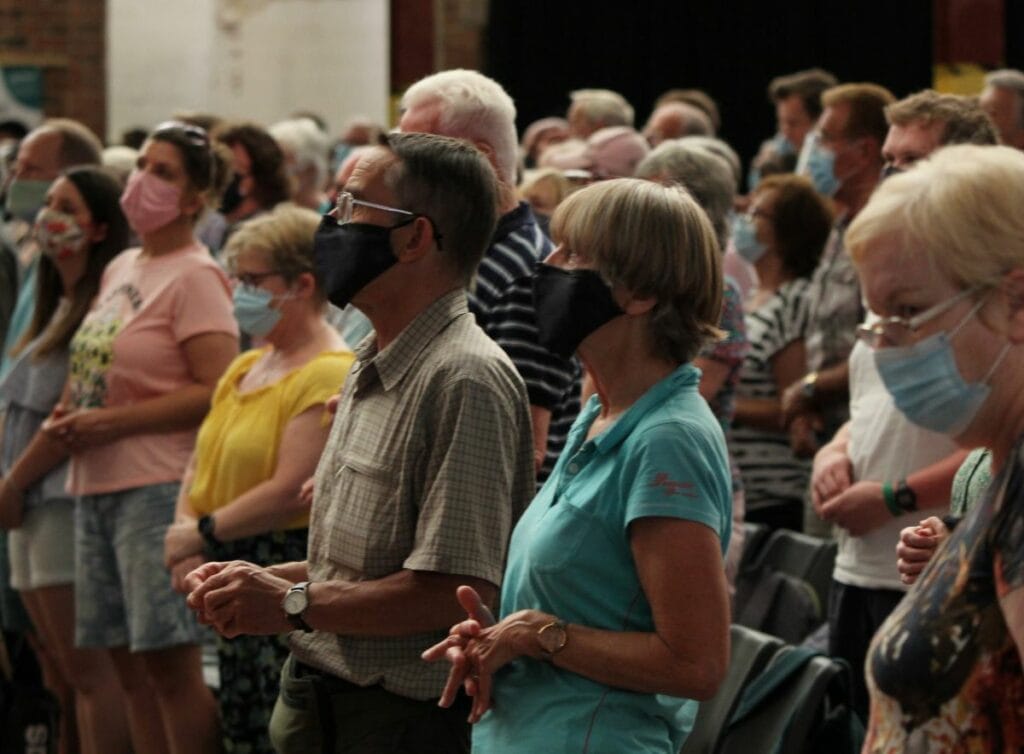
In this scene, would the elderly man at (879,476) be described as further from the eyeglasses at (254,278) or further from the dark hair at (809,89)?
the dark hair at (809,89)

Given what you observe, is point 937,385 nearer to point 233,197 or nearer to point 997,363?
point 997,363

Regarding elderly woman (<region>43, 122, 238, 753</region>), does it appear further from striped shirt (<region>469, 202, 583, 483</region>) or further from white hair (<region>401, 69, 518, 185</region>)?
striped shirt (<region>469, 202, 583, 483</region>)

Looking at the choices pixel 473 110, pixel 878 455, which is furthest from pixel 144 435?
pixel 878 455

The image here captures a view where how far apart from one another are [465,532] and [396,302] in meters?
0.38

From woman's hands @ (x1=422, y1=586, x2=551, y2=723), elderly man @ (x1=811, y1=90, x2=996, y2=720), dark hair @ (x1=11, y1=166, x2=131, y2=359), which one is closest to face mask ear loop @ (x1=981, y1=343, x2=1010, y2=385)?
woman's hands @ (x1=422, y1=586, x2=551, y2=723)

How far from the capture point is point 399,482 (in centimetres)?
263

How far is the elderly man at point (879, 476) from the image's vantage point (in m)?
3.52

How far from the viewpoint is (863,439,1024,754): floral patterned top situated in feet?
5.78

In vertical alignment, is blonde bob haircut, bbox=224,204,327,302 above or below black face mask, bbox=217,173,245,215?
above

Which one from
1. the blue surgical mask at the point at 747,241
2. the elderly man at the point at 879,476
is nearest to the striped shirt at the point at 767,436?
the blue surgical mask at the point at 747,241

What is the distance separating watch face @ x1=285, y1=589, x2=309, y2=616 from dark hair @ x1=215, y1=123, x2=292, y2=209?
3.54 m

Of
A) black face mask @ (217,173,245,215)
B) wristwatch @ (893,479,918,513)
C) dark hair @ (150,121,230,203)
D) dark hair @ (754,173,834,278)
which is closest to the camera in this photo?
wristwatch @ (893,479,918,513)

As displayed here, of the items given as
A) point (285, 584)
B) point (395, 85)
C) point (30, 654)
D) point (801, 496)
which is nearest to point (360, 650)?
point (285, 584)

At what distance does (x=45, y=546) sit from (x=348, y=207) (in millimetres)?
2230
